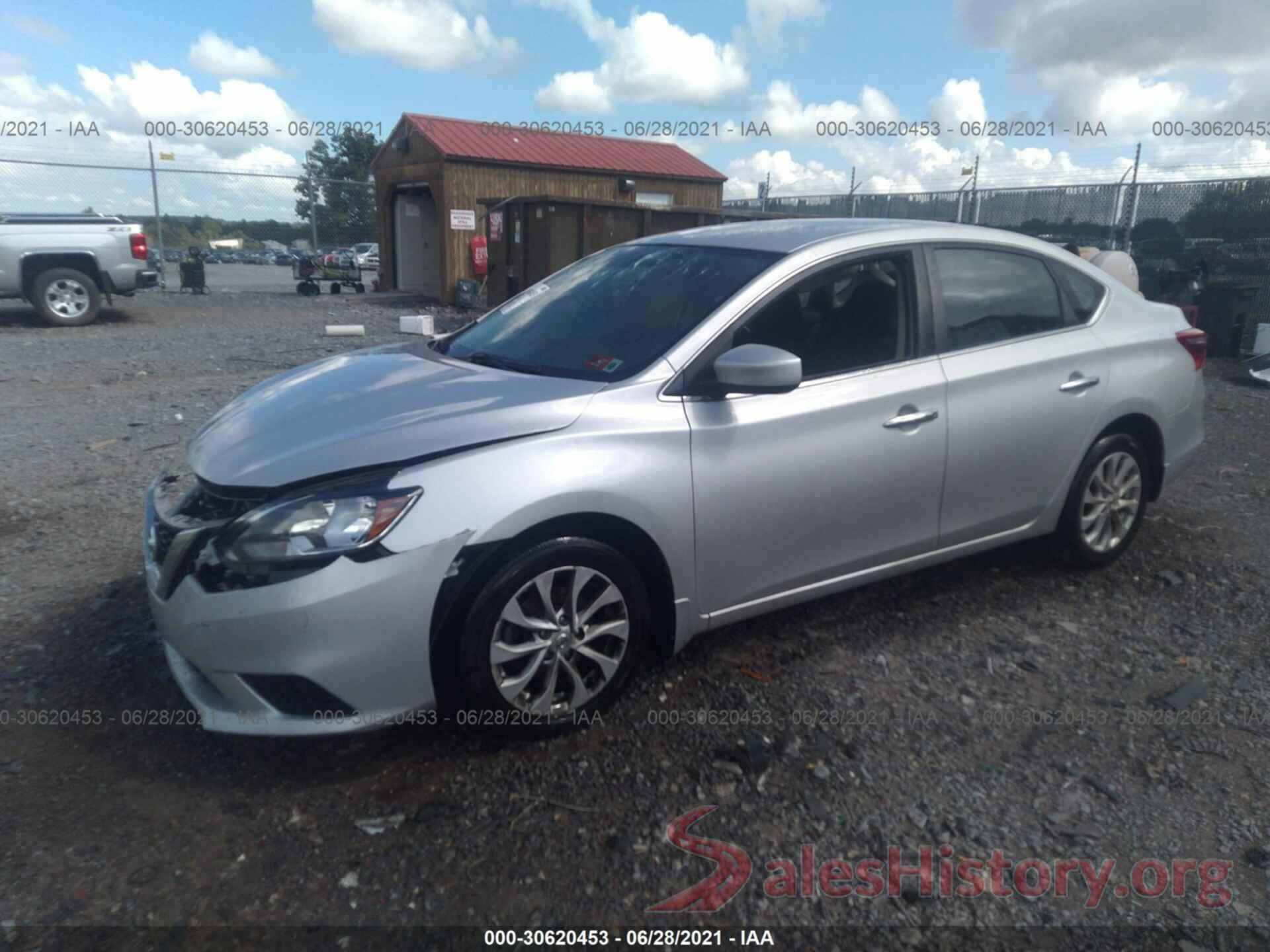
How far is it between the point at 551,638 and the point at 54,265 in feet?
45.0

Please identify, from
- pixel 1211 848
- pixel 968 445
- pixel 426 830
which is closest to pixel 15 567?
pixel 426 830

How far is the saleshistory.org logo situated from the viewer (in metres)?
2.41

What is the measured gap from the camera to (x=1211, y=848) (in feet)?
8.55

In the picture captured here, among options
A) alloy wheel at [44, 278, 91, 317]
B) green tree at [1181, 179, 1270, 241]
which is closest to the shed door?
alloy wheel at [44, 278, 91, 317]

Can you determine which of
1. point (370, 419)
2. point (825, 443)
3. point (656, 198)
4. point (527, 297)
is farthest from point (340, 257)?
point (825, 443)

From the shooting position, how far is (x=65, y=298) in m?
13.4

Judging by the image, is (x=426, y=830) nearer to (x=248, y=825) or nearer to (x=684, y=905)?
(x=248, y=825)

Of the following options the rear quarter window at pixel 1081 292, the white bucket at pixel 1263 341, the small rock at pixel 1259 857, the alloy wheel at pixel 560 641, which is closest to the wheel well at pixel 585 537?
the alloy wheel at pixel 560 641

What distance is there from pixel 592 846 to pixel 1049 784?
1438 mm

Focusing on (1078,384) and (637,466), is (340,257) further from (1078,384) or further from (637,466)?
(637,466)

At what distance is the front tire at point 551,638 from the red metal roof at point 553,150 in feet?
59.0

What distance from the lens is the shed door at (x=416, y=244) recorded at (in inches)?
884

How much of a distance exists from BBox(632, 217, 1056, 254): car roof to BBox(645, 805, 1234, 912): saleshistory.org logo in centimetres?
216

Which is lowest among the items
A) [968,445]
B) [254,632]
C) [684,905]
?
[684,905]
